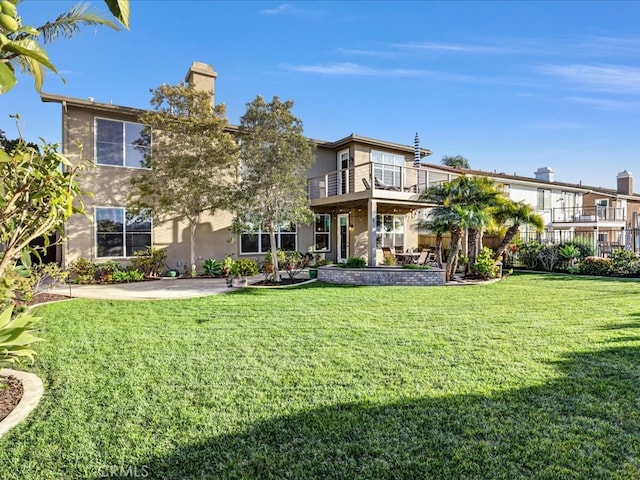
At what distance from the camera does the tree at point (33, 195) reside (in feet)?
8.82

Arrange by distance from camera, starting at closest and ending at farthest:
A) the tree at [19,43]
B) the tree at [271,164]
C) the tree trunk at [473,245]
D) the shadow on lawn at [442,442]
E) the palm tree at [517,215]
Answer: the tree at [19,43] < the shadow on lawn at [442,442] < the tree at [271,164] < the palm tree at [517,215] < the tree trunk at [473,245]

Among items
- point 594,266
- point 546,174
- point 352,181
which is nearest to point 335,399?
point 352,181

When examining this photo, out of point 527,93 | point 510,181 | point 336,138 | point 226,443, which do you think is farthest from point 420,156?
point 226,443

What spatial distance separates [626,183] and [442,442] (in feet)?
148

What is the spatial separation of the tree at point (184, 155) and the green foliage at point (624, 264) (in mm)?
16867

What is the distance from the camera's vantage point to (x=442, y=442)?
3.21m

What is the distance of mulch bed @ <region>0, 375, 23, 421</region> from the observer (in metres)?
3.87

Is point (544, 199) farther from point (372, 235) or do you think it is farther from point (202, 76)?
point (202, 76)

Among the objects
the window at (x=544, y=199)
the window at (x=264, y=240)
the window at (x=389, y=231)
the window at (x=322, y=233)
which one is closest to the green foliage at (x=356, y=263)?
the window at (x=264, y=240)

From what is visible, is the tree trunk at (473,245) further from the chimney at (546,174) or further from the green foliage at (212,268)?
the chimney at (546,174)

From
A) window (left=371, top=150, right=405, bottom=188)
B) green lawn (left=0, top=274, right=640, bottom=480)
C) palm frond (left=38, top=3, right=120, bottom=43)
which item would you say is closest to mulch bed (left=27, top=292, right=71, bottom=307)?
green lawn (left=0, top=274, right=640, bottom=480)

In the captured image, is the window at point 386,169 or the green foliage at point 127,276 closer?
the green foliage at point 127,276

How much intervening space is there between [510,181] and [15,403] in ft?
98.4

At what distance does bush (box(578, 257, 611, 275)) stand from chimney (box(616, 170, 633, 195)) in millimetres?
26568
